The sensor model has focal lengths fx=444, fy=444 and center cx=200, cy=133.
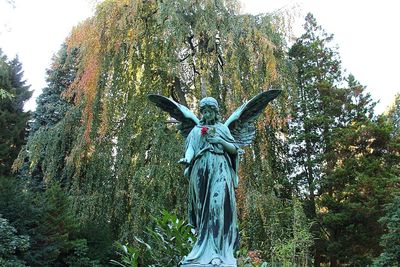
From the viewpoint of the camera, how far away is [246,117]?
405 cm

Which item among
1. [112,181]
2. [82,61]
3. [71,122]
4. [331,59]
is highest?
[331,59]

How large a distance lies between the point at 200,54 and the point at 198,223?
5.69 metres

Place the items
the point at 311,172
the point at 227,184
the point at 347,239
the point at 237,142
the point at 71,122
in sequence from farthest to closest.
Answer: the point at 311,172 → the point at 347,239 → the point at 71,122 → the point at 237,142 → the point at 227,184

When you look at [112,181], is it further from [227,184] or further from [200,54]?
[227,184]

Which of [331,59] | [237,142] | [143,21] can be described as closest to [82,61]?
[143,21]

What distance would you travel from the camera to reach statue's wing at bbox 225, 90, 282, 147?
3943mm

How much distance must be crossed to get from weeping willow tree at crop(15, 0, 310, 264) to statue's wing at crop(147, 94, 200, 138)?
12.6 ft

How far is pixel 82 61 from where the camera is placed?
9.19 meters

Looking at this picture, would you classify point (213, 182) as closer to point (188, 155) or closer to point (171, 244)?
point (188, 155)

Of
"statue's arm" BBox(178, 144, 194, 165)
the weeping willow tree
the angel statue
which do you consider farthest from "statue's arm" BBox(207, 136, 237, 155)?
the weeping willow tree

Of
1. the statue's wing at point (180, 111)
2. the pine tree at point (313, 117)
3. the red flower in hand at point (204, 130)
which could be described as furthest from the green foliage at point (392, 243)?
the red flower in hand at point (204, 130)

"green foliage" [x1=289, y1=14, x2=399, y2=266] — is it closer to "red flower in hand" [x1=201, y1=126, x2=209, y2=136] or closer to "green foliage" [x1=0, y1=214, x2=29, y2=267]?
"green foliage" [x1=0, y1=214, x2=29, y2=267]

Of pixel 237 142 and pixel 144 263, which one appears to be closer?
pixel 237 142

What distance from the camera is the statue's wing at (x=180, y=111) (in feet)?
13.1
